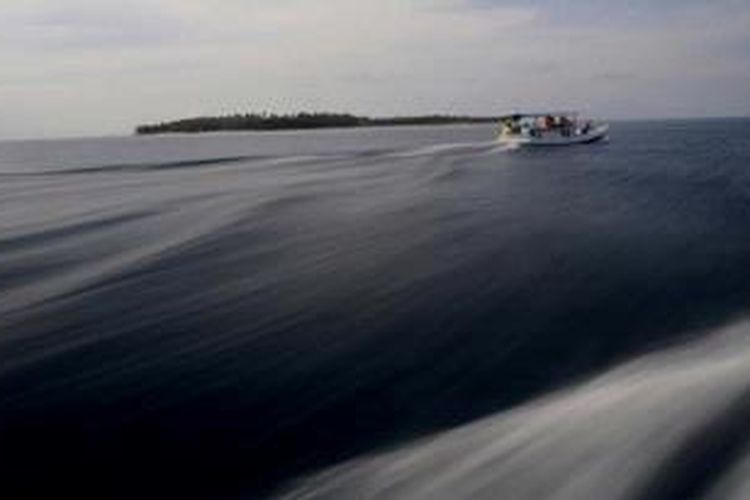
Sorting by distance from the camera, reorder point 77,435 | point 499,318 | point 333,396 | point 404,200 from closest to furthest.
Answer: point 77,435
point 333,396
point 499,318
point 404,200

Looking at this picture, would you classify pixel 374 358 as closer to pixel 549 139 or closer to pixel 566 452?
pixel 566 452

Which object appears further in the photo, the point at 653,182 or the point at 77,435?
the point at 653,182

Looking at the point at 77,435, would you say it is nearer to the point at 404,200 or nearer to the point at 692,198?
the point at 404,200

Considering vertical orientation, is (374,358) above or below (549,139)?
above

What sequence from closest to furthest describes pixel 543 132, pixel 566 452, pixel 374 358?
pixel 566 452, pixel 374 358, pixel 543 132

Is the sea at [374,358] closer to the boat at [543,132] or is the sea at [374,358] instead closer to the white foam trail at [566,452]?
the white foam trail at [566,452]

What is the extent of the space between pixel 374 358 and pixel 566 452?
494 centimetres

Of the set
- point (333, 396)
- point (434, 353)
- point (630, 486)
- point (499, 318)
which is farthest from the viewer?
point (499, 318)

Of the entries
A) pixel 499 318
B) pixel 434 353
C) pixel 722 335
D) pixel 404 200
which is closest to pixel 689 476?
pixel 434 353

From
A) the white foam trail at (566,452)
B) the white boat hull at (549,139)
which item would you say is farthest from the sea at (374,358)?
the white boat hull at (549,139)

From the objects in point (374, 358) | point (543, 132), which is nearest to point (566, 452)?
point (374, 358)

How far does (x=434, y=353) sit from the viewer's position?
1523 cm

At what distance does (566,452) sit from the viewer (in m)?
10.4

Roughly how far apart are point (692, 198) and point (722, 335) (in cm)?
2633
